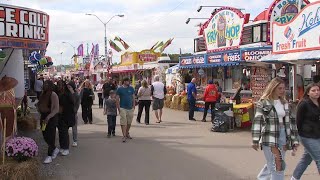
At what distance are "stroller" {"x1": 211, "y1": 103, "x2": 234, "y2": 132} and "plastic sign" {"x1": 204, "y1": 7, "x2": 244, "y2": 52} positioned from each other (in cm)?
722

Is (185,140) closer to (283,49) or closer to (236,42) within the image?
(283,49)

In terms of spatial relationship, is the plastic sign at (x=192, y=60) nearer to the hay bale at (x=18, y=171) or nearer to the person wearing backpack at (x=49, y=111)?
the person wearing backpack at (x=49, y=111)

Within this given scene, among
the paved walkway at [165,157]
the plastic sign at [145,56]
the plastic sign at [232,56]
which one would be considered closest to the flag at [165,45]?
the plastic sign at [145,56]

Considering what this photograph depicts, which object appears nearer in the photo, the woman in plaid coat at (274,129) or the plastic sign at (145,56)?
the woman in plaid coat at (274,129)

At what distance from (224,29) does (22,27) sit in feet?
43.3

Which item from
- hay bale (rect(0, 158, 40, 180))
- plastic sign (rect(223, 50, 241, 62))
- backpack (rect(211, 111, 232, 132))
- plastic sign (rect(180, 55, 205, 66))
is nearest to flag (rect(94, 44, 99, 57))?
plastic sign (rect(180, 55, 205, 66))

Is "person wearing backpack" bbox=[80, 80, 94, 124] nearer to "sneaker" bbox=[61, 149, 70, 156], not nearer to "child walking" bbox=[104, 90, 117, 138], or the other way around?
"child walking" bbox=[104, 90, 117, 138]

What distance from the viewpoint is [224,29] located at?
20.0 m

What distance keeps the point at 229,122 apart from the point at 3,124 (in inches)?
272

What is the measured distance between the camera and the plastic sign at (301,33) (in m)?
11.0

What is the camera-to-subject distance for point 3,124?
7.18 m

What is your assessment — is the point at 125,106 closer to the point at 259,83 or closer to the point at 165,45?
the point at 259,83

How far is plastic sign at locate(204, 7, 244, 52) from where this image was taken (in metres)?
19.0

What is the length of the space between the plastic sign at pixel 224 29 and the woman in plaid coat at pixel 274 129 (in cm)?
1402
